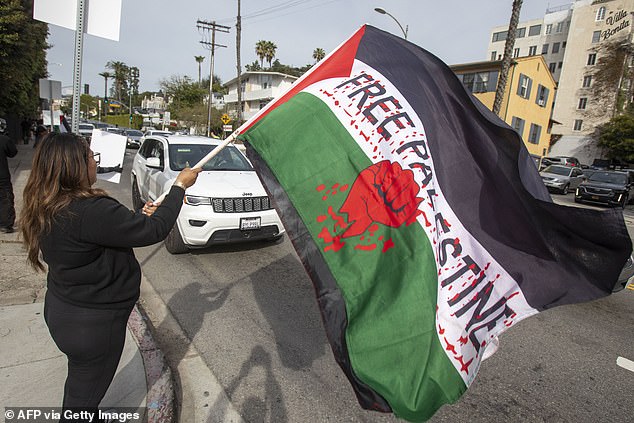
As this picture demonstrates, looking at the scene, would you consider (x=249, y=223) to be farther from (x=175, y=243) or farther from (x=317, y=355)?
(x=317, y=355)

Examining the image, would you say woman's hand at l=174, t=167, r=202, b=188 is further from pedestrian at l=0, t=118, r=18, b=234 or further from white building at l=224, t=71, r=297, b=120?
white building at l=224, t=71, r=297, b=120

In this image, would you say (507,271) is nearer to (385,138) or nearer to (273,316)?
(385,138)

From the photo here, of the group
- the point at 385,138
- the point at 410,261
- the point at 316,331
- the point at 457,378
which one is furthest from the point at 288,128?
the point at 316,331

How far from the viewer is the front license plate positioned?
549 cm

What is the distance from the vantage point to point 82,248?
5.76 ft

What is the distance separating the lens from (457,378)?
5.34ft

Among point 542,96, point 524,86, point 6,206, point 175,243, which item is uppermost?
point 542,96

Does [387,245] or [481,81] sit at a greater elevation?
[481,81]

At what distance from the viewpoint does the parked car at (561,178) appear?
2073 centimetres

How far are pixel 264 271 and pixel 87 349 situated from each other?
360cm

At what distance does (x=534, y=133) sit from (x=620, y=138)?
31.2ft

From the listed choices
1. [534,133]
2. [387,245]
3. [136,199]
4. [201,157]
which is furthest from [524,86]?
[387,245]

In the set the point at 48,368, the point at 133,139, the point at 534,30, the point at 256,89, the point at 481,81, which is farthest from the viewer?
the point at 534,30

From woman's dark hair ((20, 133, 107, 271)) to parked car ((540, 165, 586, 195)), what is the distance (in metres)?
23.2
